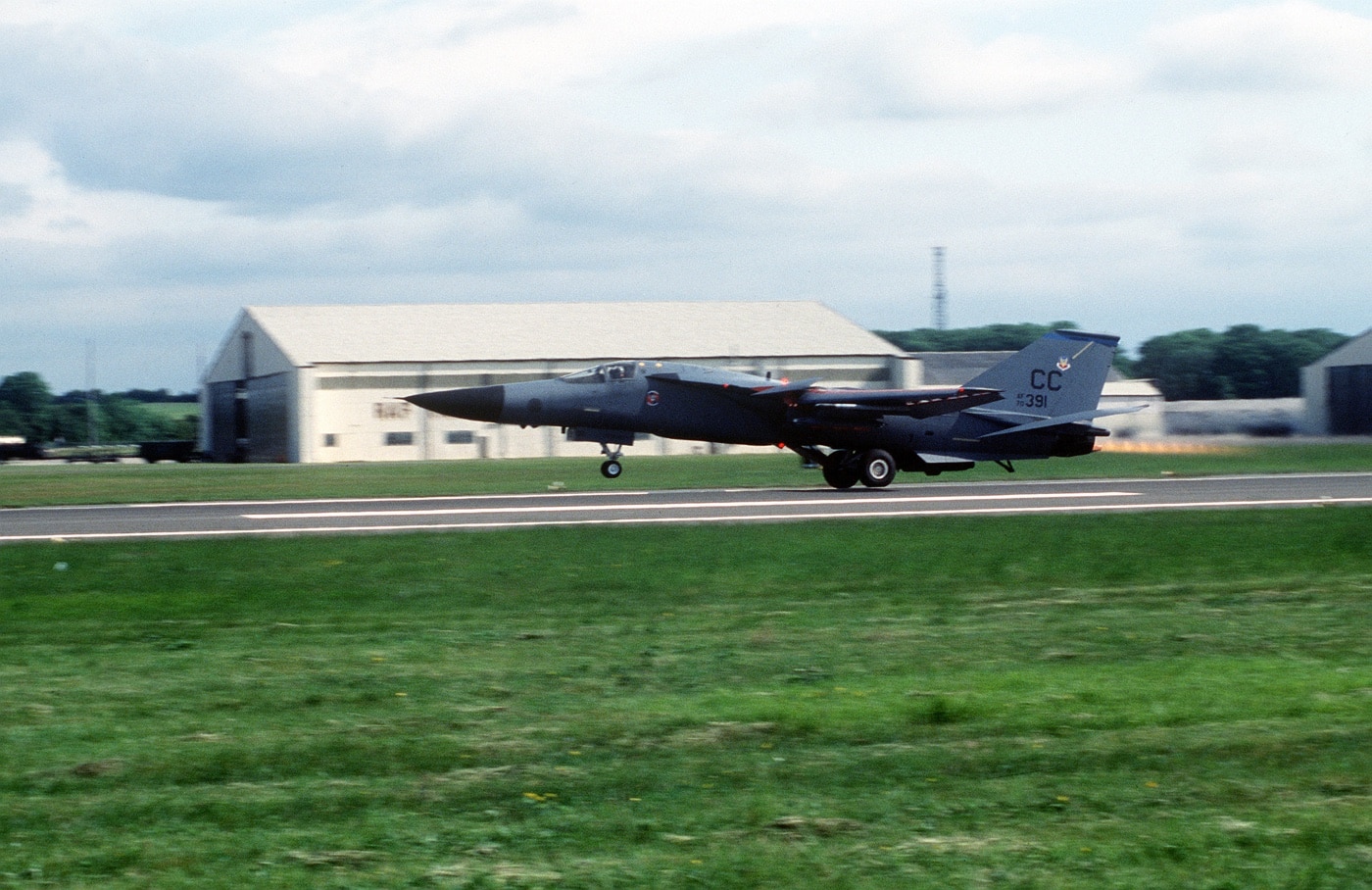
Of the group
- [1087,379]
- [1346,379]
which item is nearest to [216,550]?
[1087,379]

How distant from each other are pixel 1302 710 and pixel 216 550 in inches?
505

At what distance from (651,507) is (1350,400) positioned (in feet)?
108

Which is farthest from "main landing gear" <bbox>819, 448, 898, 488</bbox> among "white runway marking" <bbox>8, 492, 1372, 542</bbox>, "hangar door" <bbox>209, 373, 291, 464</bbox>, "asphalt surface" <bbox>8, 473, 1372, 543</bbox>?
"hangar door" <bbox>209, 373, 291, 464</bbox>

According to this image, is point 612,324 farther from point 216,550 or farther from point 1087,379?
point 216,550

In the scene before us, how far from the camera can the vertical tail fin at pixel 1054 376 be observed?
2762 cm

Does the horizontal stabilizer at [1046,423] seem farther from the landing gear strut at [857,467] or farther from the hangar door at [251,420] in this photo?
the hangar door at [251,420]

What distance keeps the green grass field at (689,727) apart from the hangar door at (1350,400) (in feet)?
88.8

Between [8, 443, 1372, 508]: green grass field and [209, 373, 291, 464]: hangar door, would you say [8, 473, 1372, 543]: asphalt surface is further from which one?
[209, 373, 291, 464]: hangar door

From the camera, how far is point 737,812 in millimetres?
5949

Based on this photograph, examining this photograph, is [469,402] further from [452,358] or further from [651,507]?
[452,358]

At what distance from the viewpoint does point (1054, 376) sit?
27.7m

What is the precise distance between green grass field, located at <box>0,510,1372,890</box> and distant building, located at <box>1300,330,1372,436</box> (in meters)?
27.2

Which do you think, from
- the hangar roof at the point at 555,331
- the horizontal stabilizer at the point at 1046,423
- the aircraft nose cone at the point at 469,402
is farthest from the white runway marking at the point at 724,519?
the hangar roof at the point at 555,331

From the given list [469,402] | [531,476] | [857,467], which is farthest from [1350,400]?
[469,402]
